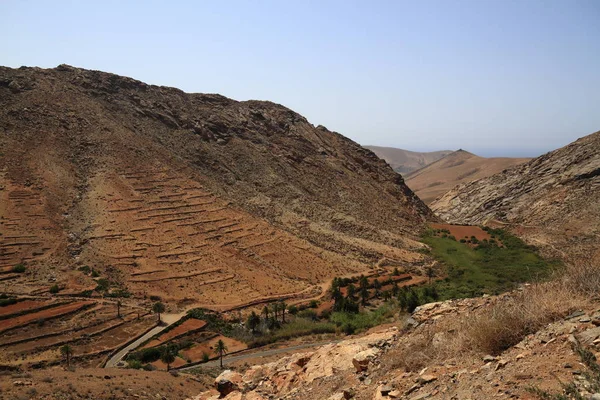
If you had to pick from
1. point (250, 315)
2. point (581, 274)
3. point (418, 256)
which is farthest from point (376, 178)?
point (581, 274)

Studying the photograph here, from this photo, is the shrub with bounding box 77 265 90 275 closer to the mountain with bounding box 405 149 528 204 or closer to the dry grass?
the dry grass

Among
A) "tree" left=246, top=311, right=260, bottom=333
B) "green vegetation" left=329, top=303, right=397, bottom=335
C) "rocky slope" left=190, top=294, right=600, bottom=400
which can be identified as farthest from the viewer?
"tree" left=246, top=311, right=260, bottom=333

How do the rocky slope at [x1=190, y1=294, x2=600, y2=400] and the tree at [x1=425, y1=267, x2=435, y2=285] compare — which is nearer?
the rocky slope at [x1=190, y1=294, x2=600, y2=400]

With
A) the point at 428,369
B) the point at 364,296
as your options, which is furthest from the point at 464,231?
the point at 428,369

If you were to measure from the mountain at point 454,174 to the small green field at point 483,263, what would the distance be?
47.3 metres

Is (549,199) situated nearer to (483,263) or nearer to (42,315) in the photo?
(483,263)

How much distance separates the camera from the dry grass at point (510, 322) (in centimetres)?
720

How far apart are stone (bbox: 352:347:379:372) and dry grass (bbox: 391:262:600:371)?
2.12 ft

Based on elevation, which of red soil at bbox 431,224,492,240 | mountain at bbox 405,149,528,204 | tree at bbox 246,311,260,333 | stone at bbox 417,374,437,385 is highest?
mountain at bbox 405,149,528,204

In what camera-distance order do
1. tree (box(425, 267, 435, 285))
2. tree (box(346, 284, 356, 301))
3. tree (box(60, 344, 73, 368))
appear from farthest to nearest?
tree (box(425, 267, 435, 285))
tree (box(346, 284, 356, 301))
tree (box(60, 344, 73, 368))

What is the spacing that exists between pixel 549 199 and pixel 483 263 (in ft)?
54.9

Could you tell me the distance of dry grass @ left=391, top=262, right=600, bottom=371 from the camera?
23.6 feet

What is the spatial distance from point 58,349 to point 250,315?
11160mm

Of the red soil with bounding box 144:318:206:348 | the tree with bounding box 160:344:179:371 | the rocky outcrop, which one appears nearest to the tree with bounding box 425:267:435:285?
the red soil with bounding box 144:318:206:348
